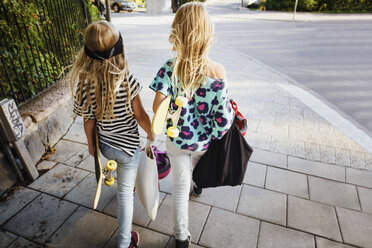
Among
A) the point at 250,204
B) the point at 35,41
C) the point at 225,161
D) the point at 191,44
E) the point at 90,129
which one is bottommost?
the point at 250,204

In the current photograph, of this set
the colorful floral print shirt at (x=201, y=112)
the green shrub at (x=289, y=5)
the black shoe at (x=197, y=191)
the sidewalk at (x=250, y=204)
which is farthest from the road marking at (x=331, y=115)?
the green shrub at (x=289, y=5)

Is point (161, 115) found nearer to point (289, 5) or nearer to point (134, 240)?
point (134, 240)

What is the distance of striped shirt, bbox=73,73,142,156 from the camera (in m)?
1.56

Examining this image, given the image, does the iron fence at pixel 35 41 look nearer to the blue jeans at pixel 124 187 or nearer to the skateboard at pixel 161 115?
the blue jeans at pixel 124 187

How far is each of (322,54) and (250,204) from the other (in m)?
6.63

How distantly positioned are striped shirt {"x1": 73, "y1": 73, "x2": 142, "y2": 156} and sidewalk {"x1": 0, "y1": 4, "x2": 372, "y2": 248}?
82cm

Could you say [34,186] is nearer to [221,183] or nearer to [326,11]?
[221,183]

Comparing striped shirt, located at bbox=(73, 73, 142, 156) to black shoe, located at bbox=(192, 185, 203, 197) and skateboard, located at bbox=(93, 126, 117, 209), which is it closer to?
skateboard, located at bbox=(93, 126, 117, 209)

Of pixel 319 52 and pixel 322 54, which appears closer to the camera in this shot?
pixel 322 54

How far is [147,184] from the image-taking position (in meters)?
1.69

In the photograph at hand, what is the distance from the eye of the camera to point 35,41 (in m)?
3.20

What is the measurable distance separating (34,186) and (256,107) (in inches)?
132

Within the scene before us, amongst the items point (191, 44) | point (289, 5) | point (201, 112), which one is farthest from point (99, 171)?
point (289, 5)

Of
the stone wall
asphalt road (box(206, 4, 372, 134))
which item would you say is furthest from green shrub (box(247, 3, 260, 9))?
the stone wall
